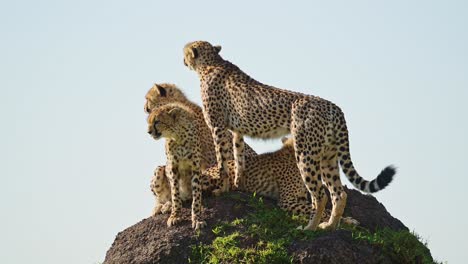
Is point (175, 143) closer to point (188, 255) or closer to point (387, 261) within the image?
point (188, 255)

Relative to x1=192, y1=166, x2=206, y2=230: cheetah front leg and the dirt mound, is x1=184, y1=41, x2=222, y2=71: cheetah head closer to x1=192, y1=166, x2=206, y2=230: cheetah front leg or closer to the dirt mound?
the dirt mound

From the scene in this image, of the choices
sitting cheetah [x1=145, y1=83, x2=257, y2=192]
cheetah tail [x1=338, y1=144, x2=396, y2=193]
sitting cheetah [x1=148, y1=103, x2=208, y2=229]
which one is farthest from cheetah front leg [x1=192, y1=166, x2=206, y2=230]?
cheetah tail [x1=338, y1=144, x2=396, y2=193]

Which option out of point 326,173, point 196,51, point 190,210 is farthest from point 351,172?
point 196,51

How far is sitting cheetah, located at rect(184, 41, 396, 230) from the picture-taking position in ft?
33.2

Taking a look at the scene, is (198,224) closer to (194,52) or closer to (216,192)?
(216,192)

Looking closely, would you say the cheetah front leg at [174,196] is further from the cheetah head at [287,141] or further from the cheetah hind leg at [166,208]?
the cheetah head at [287,141]

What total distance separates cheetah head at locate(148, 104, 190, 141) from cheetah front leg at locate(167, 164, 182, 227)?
0.32 metres

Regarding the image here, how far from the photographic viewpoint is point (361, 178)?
1042cm

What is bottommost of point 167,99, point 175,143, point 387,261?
point 387,261

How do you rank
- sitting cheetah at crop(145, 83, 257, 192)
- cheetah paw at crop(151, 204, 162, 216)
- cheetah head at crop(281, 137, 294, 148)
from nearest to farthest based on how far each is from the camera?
cheetah paw at crop(151, 204, 162, 216) → cheetah head at crop(281, 137, 294, 148) → sitting cheetah at crop(145, 83, 257, 192)

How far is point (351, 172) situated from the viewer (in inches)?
409

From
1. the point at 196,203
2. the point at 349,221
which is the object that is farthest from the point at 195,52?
the point at 349,221

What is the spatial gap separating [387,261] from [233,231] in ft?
4.82

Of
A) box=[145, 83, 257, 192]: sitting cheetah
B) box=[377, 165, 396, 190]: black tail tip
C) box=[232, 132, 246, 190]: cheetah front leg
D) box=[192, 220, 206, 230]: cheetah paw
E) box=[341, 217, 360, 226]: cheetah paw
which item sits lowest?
box=[341, 217, 360, 226]: cheetah paw
